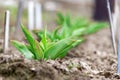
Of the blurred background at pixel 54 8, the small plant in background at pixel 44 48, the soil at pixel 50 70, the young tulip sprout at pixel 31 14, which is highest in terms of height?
the blurred background at pixel 54 8

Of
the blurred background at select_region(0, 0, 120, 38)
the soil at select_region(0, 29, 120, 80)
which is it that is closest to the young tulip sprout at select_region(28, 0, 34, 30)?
the blurred background at select_region(0, 0, 120, 38)

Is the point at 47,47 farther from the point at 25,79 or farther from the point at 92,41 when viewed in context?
the point at 92,41

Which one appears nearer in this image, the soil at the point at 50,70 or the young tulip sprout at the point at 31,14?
the soil at the point at 50,70

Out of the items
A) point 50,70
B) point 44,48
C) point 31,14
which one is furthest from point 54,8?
point 50,70

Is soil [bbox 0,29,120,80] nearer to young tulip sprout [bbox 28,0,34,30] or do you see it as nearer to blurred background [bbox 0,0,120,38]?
young tulip sprout [bbox 28,0,34,30]

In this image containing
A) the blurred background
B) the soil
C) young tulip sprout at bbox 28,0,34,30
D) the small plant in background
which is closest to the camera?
the soil

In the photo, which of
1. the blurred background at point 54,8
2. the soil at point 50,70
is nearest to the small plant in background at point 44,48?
the soil at point 50,70

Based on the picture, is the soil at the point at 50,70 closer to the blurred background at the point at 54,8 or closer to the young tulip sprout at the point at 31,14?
the young tulip sprout at the point at 31,14

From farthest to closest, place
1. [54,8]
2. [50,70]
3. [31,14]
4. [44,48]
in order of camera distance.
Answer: [54,8], [31,14], [44,48], [50,70]

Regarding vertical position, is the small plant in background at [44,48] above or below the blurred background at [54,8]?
below

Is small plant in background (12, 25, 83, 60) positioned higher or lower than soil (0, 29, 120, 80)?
higher

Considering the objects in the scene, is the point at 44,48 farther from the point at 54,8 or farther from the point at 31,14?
the point at 54,8

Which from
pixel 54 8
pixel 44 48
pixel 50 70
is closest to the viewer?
pixel 50 70
